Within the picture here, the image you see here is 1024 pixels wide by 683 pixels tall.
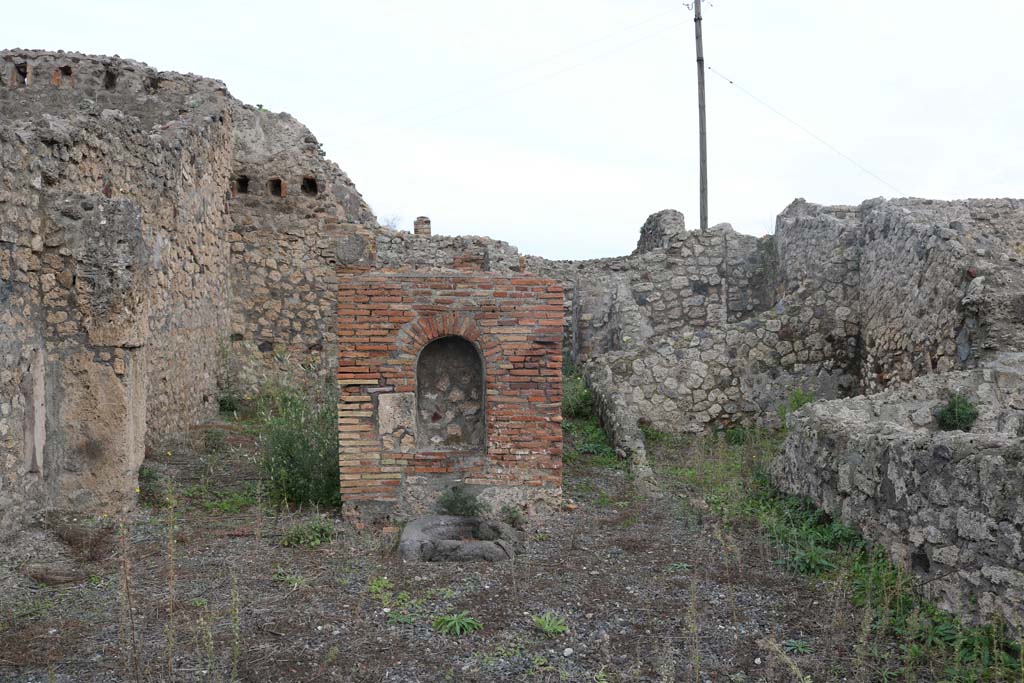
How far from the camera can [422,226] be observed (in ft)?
45.2

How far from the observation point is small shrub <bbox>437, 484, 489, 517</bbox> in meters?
6.38

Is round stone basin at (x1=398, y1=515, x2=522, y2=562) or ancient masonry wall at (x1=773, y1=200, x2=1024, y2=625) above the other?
ancient masonry wall at (x1=773, y1=200, x2=1024, y2=625)

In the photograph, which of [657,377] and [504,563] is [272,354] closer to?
[657,377]

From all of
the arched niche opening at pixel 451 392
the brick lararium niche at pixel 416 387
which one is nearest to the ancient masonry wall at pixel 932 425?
the brick lararium niche at pixel 416 387

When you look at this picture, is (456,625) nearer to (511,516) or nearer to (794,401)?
(511,516)

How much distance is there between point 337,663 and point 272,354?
8.48m

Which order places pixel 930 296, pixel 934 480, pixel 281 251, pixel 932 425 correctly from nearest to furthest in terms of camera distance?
pixel 934 480 < pixel 932 425 < pixel 930 296 < pixel 281 251

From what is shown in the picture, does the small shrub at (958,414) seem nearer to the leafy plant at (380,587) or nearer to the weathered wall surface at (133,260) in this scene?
the leafy plant at (380,587)

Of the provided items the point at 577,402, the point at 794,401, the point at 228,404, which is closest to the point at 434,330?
the point at 577,402

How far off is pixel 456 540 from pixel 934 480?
306 cm

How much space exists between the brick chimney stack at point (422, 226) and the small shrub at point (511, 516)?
25.4 feet

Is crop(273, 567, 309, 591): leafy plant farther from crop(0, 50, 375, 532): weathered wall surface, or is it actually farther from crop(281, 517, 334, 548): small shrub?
crop(0, 50, 375, 532): weathered wall surface

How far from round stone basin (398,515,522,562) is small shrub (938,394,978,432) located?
3.56 meters

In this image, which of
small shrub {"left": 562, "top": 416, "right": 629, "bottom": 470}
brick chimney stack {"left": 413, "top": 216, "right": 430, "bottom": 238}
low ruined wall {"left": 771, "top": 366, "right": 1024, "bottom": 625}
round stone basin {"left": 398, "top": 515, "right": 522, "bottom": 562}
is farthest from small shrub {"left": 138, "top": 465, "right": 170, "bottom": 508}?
brick chimney stack {"left": 413, "top": 216, "right": 430, "bottom": 238}
